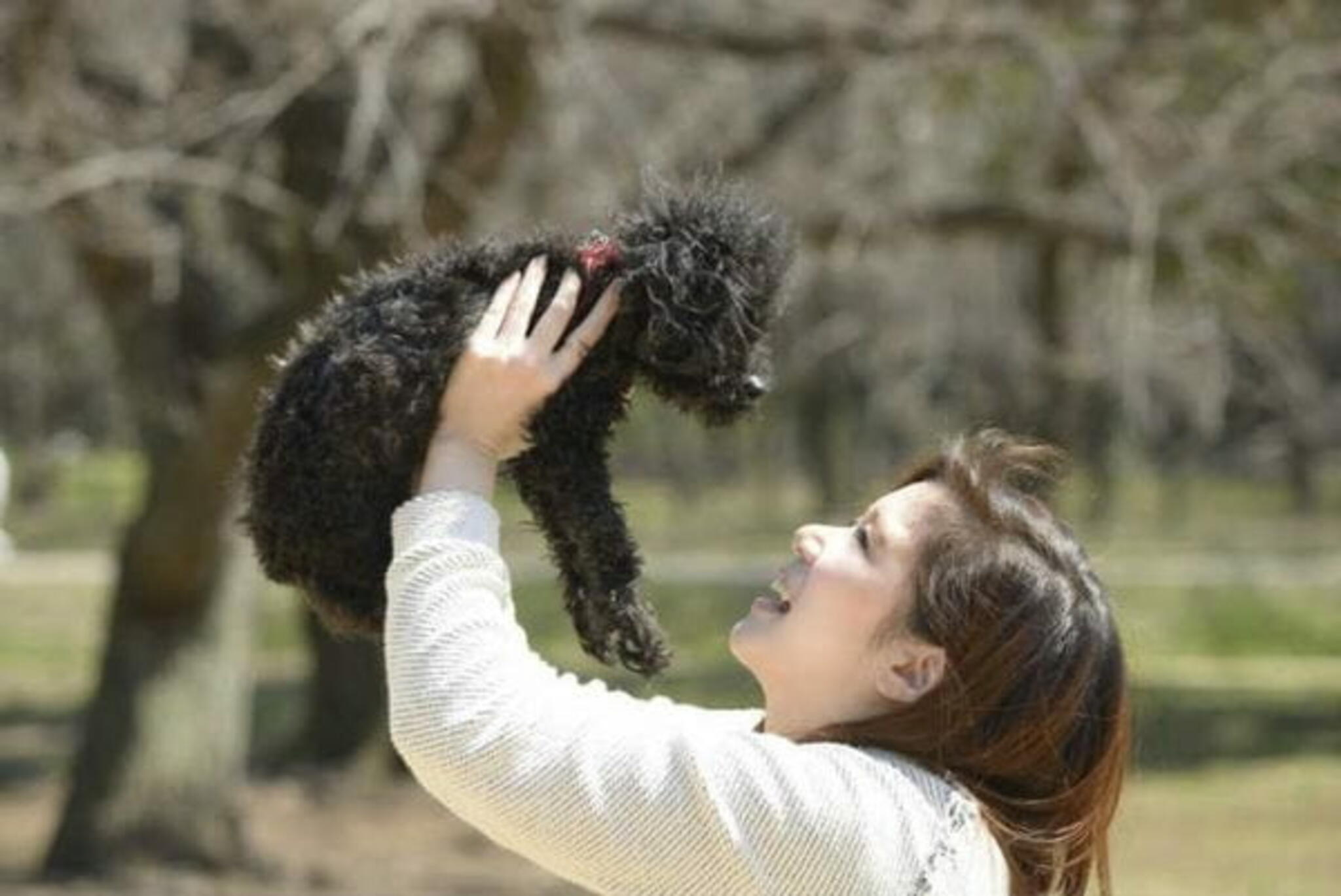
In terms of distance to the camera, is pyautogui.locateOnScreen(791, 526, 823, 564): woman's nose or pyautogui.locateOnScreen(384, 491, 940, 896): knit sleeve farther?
pyautogui.locateOnScreen(791, 526, 823, 564): woman's nose

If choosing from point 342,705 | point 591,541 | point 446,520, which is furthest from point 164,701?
point 446,520

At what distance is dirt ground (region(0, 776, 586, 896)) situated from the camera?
10406 mm

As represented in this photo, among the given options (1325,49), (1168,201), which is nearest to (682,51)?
(1168,201)

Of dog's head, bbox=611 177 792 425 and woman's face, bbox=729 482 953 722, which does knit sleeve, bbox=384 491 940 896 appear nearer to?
woman's face, bbox=729 482 953 722

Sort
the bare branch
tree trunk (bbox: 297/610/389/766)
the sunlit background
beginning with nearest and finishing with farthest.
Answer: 1. the bare branch
2. the sunlit background
3. tree trunk (bbox: 297/610/389/766)

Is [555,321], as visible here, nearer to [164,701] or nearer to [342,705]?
[164,701]

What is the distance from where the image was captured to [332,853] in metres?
11.6

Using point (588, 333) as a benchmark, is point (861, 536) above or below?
below

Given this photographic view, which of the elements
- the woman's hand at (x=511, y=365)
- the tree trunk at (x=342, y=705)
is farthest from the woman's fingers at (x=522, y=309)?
the tree trunk at (x=342, y=705)

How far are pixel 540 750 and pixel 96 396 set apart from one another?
61.6 feet

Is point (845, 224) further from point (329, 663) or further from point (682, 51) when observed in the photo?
point (329, 663)

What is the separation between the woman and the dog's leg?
2.2 inches

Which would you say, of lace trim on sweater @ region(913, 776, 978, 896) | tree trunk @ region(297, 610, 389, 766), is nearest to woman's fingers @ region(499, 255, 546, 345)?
lace trim on sweater @ region(913, 776, 978, 896)

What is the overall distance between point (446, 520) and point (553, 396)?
0.48ft
